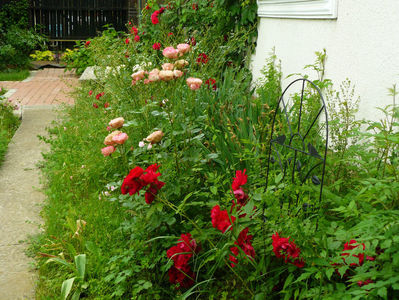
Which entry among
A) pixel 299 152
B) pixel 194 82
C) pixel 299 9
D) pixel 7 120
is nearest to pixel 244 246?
pixel 299 152

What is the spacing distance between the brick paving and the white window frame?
9.72ft

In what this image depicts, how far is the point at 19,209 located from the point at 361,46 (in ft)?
8.62

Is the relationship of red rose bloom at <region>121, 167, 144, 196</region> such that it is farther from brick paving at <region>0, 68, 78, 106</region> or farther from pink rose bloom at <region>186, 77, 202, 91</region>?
brick paving at <region>0, 68, 78, 106</region>

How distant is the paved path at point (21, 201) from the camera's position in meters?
2.40

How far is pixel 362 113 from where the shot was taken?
2928 mm

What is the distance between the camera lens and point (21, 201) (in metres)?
3.35

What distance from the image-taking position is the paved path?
2.40m

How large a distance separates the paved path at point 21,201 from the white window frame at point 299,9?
2624 mm

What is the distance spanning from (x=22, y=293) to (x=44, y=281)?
119 millimetres

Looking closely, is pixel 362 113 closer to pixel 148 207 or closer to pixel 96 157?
pixel 148 207

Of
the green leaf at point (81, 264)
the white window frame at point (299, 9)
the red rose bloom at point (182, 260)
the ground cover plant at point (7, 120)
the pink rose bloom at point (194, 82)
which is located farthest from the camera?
the ground cover plant at point (7, 120)

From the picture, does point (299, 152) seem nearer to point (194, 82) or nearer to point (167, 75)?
point (194, 82)

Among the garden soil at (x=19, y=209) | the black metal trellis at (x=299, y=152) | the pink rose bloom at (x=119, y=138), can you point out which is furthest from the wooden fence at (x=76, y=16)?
the pink rose bloom at (x=119, y=138)

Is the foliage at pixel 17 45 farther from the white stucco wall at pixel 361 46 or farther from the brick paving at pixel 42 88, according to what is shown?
the white stucco wall at pixel 361 46
